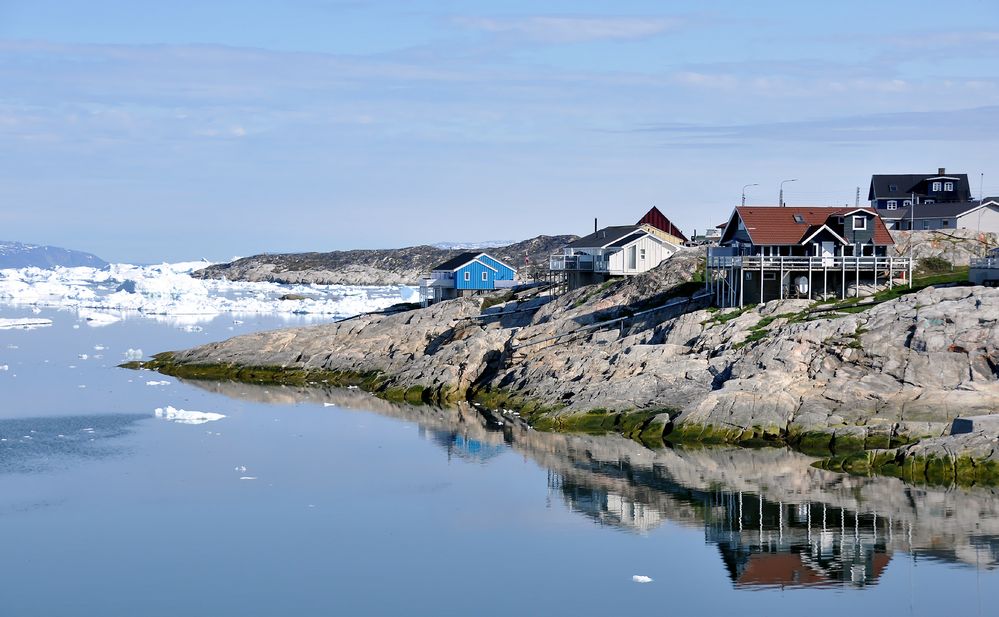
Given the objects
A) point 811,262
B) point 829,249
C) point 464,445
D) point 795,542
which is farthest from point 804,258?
point 795,542

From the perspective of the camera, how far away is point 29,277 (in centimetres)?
18712

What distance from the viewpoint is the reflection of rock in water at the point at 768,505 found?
A: 3006 cm

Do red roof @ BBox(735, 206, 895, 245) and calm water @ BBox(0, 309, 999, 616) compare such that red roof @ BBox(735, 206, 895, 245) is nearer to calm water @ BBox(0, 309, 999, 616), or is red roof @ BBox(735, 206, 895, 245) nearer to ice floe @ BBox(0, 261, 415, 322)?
calm water @ BBox(0, 309, 999, 616)

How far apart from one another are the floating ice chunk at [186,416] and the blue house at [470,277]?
32279mm

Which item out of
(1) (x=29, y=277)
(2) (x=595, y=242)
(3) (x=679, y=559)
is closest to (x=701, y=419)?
(3) (x=679, y=559)

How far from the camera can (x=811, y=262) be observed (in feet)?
179

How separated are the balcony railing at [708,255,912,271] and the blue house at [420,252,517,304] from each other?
97.1ft

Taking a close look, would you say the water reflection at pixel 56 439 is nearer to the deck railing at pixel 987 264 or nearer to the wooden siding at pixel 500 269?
the deck railing at pixel 987 264

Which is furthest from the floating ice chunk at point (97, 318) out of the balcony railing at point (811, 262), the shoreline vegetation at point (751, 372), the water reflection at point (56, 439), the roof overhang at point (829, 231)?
the roof overhang at point (829, 231)

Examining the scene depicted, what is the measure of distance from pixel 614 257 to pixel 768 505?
1404 inches

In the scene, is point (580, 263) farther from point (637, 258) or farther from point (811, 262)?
point (811, 262)

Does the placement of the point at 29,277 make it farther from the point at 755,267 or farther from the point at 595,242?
the point at 755,267

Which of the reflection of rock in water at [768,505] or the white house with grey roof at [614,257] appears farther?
the white house with grey roof at [614,257]

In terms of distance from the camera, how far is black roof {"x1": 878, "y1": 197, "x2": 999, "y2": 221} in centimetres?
7069
